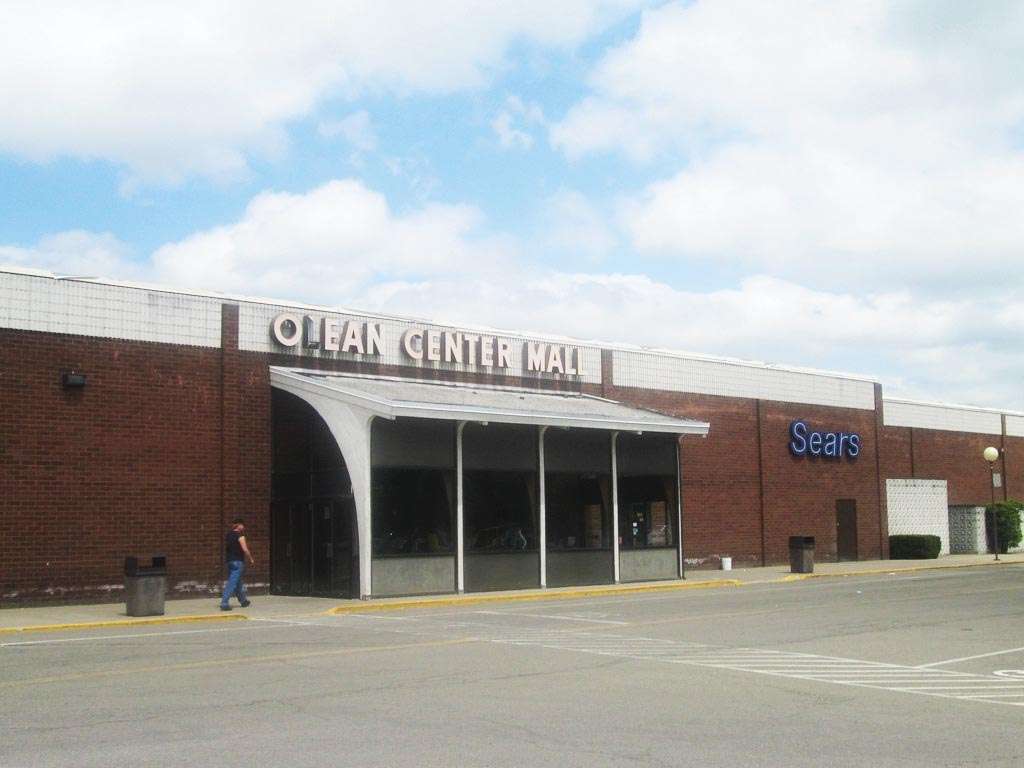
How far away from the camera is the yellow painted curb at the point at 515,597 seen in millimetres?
23625

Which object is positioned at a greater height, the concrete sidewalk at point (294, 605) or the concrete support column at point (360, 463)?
the concrete support column at point (360, 463)

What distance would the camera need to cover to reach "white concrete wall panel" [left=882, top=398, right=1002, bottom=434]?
45750 millimetres

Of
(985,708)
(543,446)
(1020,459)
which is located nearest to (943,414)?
(1020,459)

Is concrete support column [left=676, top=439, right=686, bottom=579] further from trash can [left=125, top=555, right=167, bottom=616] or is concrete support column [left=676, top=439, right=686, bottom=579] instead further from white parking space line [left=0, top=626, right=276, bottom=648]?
white parking space line [left=0, top=626, right=276, bottom=648]

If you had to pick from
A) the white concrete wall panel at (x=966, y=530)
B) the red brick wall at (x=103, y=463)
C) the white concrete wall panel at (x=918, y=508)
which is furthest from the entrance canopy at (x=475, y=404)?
the white concrete wall panel at (x=966, y=530)

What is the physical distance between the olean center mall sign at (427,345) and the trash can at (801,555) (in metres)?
7.98

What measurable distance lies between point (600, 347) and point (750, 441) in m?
6.82

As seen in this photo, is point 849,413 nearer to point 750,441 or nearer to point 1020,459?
point 750,441

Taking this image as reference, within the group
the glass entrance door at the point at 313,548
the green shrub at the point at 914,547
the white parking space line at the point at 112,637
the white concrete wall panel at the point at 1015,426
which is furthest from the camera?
the white concrete wall panel at the point at 1015,426

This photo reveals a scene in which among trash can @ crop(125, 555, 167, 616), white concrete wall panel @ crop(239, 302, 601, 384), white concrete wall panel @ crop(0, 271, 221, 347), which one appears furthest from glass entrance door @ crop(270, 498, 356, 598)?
trash can @ crop(125, 555, 167, 616)

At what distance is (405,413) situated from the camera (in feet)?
81.3

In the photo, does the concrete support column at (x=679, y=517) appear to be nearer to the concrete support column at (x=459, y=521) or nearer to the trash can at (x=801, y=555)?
the trash can at (x=801, y=555)

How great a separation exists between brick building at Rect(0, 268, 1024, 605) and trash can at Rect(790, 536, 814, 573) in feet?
11.7

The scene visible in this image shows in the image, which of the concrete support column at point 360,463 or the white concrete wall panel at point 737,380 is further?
the white concrete wall panel at point 737,380
